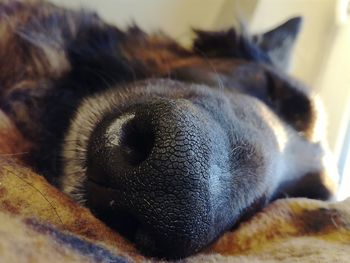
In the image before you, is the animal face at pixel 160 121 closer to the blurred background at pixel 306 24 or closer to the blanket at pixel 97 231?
the blanket at pixel 97 231

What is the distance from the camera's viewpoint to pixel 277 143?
1.17m

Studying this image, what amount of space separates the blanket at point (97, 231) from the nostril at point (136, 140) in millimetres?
103

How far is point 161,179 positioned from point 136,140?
88mm

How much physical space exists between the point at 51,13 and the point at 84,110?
0.35m

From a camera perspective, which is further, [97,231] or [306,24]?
[306,24]

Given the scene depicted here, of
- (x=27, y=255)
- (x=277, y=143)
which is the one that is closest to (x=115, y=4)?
(x=277, y=143)

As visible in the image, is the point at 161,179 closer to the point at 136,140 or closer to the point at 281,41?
the point at 136,140

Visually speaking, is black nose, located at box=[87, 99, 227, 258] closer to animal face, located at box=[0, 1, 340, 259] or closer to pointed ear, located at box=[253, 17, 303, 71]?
animal face, located at box=[0, 1, 340, 259]

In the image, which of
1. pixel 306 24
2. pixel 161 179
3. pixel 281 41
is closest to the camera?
pixel 161 179

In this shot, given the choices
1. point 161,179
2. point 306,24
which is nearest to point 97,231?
point 161,179

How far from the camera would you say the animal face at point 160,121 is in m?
0.70

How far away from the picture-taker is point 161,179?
681 millimetres

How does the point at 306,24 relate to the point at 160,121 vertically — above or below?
below

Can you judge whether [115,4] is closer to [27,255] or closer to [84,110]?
[84,110]
